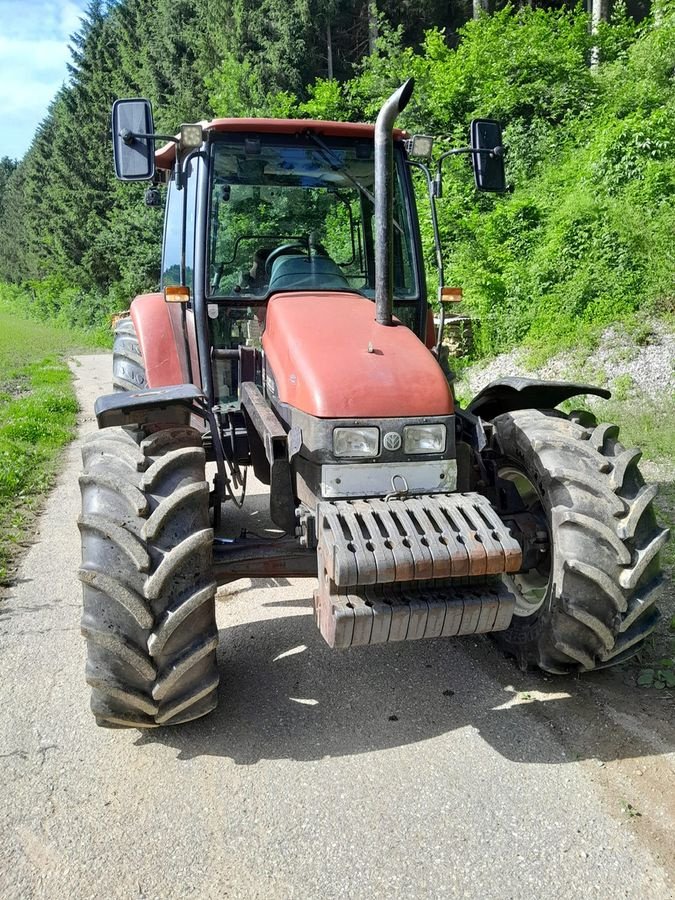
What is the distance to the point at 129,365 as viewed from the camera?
5027 millimetres

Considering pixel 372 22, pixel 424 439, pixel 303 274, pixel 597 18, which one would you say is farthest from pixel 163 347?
pixel 372 22

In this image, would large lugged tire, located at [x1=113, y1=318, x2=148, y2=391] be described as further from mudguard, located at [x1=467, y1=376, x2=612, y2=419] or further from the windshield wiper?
mudguard, located at [x1=467, y1=376, x2=612, y2=419]

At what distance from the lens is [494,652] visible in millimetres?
3633

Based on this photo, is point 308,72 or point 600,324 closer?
point 600,324

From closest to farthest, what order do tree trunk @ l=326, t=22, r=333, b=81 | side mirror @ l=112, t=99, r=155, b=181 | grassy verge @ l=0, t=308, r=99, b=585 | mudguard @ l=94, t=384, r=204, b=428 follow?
mudguard @ l=94, t=384, r=204, b=428 < side mirror @ l=112, t=99, r=155, b=181 < grassy verge @ l=0, t=308, r=99, b=585 < tree trunk @ l=326, t=22, r=333, b=81

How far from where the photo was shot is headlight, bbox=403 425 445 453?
293cm

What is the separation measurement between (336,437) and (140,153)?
5.97 ft

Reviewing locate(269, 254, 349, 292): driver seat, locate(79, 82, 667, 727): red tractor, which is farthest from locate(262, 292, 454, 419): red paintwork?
locate(269, 254, 349, 292): driver seat

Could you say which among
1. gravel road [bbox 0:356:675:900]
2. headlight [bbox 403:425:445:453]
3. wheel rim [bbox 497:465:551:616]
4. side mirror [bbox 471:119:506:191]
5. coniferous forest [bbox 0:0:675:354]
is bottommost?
Answer: gravel road [bbox 0:356:675:900]

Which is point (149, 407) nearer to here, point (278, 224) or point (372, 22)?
point (278, 224)

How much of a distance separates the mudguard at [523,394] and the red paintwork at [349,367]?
0.68 m

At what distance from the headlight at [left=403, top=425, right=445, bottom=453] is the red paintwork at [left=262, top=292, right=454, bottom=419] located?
0.21 ft

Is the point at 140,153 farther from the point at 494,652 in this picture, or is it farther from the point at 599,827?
the point at 599,827

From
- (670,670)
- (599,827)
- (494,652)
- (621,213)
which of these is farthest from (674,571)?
(621,213)
